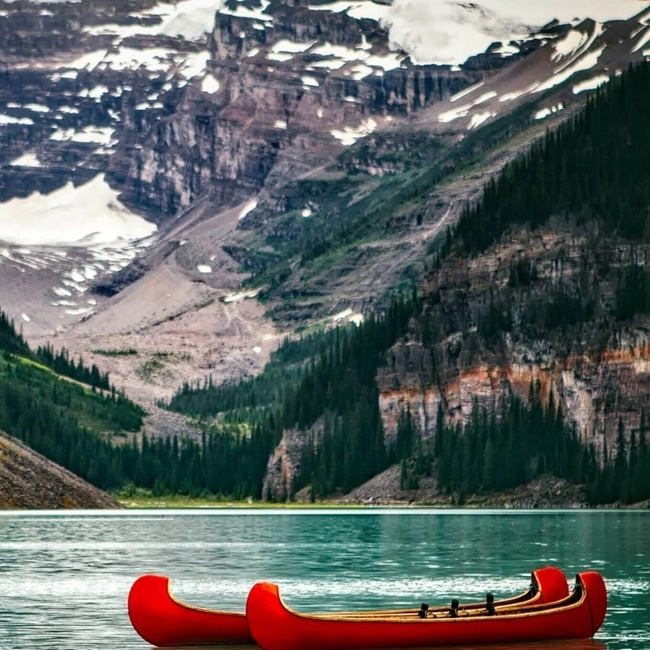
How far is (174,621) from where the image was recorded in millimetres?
82875

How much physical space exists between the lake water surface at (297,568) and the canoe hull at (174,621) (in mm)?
1416

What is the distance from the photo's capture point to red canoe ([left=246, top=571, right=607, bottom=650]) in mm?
76875

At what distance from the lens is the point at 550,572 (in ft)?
287

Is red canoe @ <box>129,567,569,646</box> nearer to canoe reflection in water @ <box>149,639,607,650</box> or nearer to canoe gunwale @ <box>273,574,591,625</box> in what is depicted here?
canoe reflection in water @ <box>149,639,607,650</box>

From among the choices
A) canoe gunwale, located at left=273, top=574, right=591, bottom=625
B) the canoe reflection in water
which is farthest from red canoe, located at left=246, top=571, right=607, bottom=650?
the canoe reflection in water

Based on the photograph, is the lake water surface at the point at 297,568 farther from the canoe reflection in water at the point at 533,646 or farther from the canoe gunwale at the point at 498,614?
the canoe gunwale at the point at 498,614

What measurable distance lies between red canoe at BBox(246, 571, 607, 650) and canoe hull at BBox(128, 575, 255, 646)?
5009 millimetres

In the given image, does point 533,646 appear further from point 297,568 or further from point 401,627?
point 297,568

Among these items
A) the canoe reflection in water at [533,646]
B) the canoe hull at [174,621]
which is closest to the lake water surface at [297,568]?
the canoe reflection in water at [533,646]

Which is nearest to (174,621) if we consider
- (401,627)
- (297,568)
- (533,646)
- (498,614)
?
(401,627)

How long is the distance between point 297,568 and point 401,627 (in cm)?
5245

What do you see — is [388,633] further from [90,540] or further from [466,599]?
[90,540]

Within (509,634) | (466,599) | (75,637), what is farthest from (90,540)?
(509,634)

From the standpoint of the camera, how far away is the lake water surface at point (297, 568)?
9350cm
